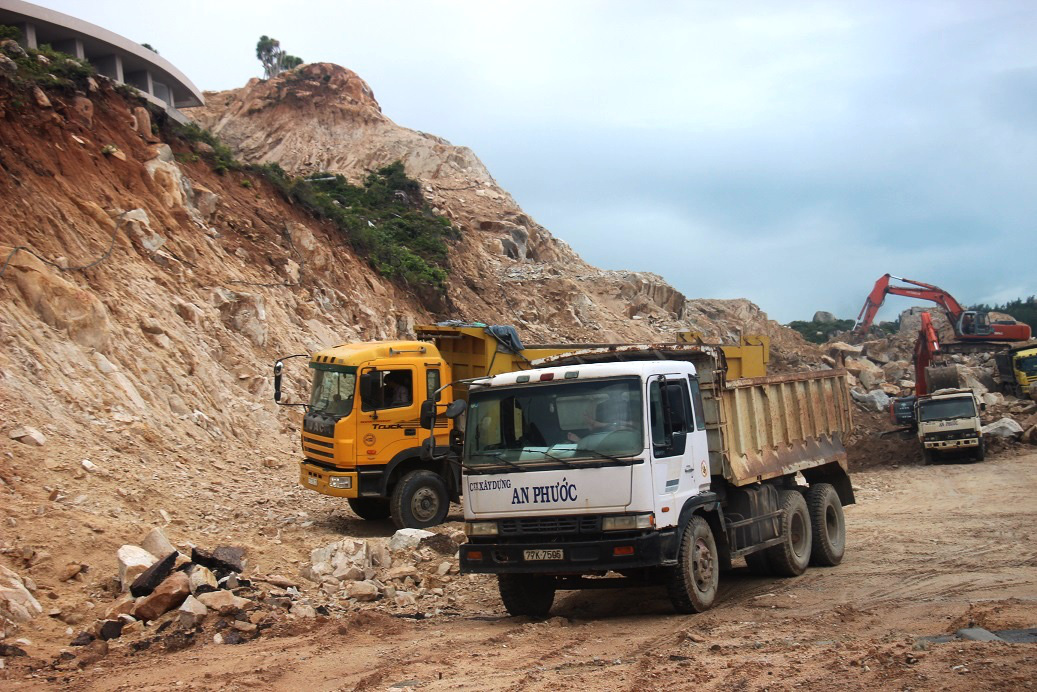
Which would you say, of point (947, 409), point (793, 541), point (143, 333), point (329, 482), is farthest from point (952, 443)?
point (143, 333)

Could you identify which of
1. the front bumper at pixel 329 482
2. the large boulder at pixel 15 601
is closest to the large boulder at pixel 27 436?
the front bumper at pixel 329 482

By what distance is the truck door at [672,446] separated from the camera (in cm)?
804

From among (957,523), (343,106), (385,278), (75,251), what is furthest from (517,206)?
(957,523)

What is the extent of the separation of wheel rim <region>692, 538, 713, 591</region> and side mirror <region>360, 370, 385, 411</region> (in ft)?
19.2

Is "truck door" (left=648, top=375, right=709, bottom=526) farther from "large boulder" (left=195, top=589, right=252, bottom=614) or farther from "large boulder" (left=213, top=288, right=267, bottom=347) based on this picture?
"large boulder" (left=213, top=288, right=267, bottom=347)

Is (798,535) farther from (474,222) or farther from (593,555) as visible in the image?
(474,222)

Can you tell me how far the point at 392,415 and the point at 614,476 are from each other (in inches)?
232

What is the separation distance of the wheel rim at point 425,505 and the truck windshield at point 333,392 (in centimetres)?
166

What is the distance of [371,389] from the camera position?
12.9 meters

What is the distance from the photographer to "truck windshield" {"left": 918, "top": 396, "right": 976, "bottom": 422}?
24797 mm

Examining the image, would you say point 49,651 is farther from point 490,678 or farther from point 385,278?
point 385,278

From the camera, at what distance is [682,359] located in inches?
374

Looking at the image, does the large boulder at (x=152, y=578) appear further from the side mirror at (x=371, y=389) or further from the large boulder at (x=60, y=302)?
the large boulder at (x=60, y=302)

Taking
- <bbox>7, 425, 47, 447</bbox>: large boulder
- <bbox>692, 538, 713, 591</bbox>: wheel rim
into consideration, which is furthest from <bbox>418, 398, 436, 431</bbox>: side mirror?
<bbox>7, 425, 47, 447</bbox>: large boulder
